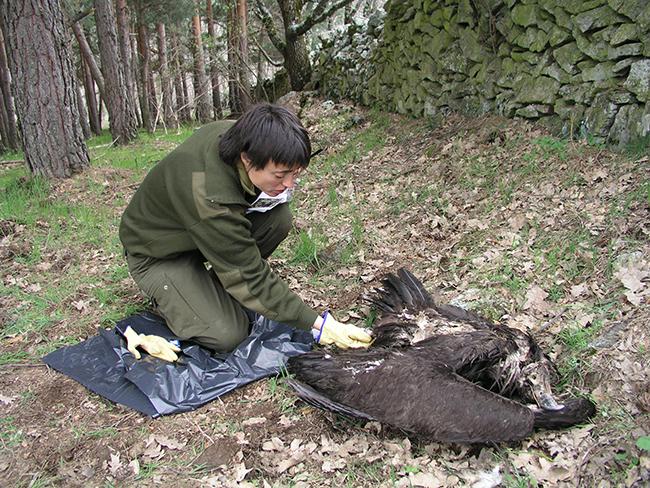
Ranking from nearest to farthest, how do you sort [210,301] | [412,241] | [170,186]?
[170,186] → [210,301] → [412,241]

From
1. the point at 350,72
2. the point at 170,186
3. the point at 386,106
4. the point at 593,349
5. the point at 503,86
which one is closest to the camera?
the point at 593,349

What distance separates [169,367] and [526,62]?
4465mm

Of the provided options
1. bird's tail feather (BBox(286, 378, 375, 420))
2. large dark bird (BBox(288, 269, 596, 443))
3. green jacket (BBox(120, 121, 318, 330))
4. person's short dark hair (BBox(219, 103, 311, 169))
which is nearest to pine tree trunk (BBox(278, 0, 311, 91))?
green jacket (BBox(120, 121, 318, 330))

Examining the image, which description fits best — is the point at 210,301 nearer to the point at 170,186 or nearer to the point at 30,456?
the point at 170,186

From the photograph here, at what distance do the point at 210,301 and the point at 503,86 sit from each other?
398cm

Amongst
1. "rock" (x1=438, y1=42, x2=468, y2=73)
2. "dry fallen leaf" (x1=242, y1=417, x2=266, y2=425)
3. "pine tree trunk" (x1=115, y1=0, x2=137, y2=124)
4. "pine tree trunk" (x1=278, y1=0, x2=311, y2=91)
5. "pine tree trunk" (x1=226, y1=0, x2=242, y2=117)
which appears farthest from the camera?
"pine tree trunk" (x1=115, y1=0, x2=137, y2=124)

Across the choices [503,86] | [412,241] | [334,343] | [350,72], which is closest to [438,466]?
[334,343]

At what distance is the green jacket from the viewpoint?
2.55 metres

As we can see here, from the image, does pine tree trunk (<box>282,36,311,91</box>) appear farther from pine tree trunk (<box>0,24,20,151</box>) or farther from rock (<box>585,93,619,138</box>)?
pine tree trunk (<box>0,24,20,151</box>)

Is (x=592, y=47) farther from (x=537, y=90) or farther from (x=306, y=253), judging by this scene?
(x=306, y=253)

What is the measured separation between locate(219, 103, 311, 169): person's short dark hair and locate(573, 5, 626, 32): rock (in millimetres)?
3264


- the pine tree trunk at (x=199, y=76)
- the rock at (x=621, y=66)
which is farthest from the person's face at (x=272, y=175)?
the pine tree trunk at (x=199, y=76)

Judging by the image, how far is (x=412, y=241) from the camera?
421 cm

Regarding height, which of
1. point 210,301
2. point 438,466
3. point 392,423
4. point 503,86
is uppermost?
point 503,86
